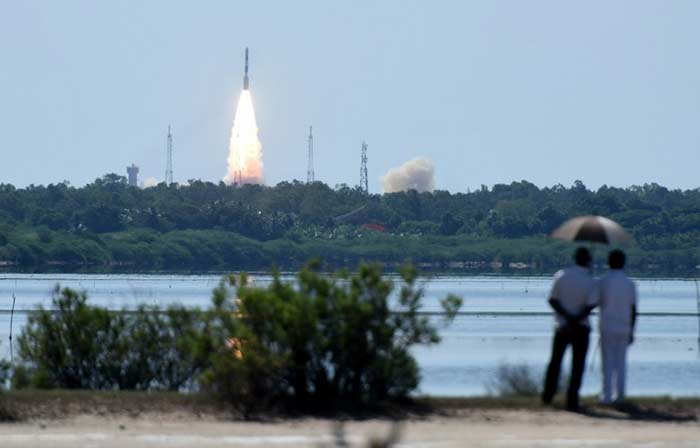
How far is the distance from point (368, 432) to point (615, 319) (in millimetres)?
3219

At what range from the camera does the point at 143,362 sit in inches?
811

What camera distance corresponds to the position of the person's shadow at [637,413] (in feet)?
57.3

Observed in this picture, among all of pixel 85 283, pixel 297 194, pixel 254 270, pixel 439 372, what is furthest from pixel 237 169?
pixel 439 372

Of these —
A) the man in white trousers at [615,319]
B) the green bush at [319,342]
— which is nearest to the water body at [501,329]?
the green bush at [319,342]

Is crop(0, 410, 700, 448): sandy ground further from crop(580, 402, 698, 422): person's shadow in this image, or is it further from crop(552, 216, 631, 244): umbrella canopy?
crop(552, 216, 631, 244): umbrella canopy

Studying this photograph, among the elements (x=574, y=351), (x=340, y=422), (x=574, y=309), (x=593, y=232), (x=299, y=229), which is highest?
(x=299, y=229)

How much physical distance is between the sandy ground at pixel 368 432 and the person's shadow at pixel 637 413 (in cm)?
17

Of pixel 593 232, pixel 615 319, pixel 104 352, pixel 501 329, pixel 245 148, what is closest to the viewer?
pixel 615 319

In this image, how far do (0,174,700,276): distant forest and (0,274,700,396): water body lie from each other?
23764 mm

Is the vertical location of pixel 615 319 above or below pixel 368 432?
above

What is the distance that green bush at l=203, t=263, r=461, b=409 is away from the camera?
1766 centimetres

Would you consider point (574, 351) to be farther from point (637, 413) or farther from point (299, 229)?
point (299, 229)

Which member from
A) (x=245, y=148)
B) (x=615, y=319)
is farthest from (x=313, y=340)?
(x=245, y=148)

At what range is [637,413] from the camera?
1764 cm
